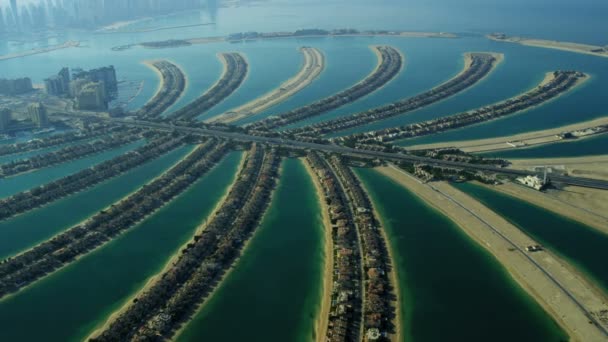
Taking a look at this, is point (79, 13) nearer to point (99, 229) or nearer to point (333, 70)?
point (333, 70)

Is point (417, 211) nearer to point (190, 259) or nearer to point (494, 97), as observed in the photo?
point (190, 259)

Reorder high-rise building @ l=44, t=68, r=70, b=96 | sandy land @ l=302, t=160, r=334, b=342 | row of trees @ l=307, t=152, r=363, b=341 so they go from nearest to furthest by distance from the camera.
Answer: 1. row of trees @ l=307, t=152, r=363, b=341
2. sandy land @ l=302, t=160, r=334, b=342
3. high-rise building @ l=44, t=68, r=70, b=96

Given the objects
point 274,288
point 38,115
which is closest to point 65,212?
point 274,288

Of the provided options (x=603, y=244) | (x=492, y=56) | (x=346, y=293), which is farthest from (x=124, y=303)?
(x=492, y=56)

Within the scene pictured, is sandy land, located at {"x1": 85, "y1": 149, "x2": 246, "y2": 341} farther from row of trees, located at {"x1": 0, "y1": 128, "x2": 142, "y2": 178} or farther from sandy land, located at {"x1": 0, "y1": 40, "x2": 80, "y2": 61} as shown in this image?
sandy land, located at {"x1": 0, "y1": 40, "x2": 80, "y2": 61}

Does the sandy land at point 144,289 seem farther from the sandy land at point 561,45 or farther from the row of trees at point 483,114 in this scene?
the sandy land at point 561,45

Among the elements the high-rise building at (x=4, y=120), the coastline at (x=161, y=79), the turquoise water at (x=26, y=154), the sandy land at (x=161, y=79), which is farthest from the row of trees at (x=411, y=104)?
the high-rise building at (x=4, y=120)

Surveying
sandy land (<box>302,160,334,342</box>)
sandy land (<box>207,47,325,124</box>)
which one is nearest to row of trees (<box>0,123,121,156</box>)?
sandy land (<box>207,47,325,124</box>)
